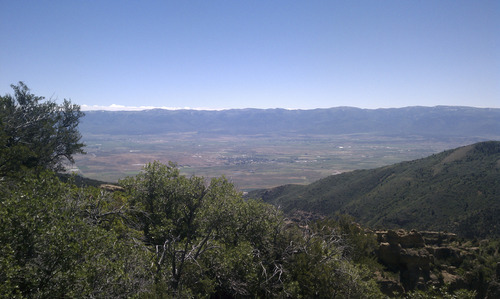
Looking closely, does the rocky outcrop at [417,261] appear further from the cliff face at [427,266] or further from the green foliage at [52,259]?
the green foliage at [52,259]

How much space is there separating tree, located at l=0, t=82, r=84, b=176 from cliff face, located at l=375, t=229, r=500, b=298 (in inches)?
901

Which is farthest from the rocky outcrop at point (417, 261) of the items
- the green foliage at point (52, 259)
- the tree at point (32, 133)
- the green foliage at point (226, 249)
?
the tree at point (32, 133)

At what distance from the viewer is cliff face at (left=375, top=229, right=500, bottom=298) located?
55.8ft

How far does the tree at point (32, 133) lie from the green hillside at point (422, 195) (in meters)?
37.0

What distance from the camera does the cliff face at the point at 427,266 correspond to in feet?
55.8

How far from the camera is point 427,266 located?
59.4 ft

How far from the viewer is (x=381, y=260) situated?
19.4m

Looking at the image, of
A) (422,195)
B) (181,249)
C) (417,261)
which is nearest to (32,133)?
(181,249)

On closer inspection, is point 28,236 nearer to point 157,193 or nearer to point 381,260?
point 157,193

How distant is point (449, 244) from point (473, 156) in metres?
63.4

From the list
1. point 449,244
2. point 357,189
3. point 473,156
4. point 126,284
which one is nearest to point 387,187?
point 357,189

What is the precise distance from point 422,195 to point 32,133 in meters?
59.4

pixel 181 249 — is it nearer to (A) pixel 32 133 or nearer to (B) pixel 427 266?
(B) pixel 427 266

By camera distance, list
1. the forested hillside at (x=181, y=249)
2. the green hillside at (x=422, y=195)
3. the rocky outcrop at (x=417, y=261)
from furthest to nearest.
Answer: the green hillside at (x=422, y=195) → the rocky outcrop at (x=417, y=261) → the forested hillside at (x=181, y=249)
